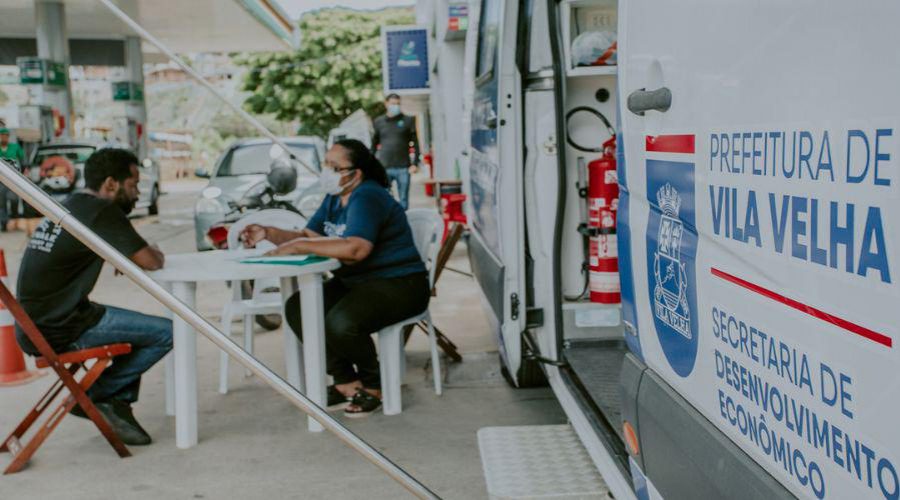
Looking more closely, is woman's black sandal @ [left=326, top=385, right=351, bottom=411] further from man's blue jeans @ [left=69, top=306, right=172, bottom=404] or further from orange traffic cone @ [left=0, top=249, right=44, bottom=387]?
orange traffic cone @ [left=0, top=249, right=44, bottom=387]

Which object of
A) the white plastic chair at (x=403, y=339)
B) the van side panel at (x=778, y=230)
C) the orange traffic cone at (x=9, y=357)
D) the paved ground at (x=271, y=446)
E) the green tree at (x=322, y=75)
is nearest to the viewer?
the van side panel at (x=778, y=230)

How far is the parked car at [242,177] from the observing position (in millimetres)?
10719

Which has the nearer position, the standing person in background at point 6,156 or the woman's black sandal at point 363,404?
the woman's black sandal at point 363,404

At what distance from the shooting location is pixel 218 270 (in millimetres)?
4523

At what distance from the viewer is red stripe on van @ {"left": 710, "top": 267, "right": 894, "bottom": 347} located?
1.38m

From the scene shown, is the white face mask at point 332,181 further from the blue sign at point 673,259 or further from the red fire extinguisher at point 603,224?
the blue sign at point 673,259

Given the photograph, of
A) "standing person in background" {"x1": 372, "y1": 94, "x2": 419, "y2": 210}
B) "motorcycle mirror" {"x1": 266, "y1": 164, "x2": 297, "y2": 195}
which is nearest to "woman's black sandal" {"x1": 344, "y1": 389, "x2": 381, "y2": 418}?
"motorcycle mirror" {"x1": 266, "y1": 164, "x2": 297, "y2": 195}

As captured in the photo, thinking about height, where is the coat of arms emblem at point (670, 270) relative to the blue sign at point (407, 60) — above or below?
below

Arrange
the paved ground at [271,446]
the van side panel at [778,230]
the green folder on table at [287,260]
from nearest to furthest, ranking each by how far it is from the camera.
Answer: the van side panel at [778,230], the paved ground at [271,446], the green folder on table at [287,260]

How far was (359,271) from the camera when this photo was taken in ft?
16.7

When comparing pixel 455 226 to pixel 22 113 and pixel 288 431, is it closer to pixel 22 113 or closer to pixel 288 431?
pixel 288 431

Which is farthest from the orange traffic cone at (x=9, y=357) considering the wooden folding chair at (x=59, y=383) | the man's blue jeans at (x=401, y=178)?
the man's blue jeans at (x=401, y=178)

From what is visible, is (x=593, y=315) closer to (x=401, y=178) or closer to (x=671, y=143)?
(x=671, y=143)

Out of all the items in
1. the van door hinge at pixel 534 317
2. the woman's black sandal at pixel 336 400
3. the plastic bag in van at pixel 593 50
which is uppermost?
the plastic bag in van at pixel 593 50
